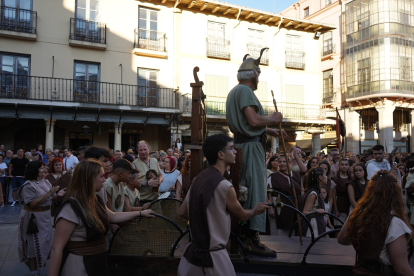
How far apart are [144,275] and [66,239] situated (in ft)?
4.39

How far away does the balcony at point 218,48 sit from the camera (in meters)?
19.0

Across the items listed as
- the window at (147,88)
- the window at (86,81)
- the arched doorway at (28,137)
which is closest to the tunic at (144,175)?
the window at (86,81)

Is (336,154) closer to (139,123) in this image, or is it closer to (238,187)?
(238,187)

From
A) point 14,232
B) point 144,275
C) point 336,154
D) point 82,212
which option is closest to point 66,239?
point 82,212

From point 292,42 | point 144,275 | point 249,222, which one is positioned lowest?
point 144,275

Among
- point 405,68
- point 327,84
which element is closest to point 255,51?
point 327,84

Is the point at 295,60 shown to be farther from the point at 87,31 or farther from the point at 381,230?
the point at 381,230

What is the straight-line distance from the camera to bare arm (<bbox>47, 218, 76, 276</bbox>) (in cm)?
234

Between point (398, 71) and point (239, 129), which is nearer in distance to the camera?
point (239, 129)

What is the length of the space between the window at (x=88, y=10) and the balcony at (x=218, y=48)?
6067mm

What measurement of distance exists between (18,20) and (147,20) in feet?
20.0

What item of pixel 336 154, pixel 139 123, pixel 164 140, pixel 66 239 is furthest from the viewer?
pixel 164 140

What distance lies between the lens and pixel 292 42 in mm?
21391

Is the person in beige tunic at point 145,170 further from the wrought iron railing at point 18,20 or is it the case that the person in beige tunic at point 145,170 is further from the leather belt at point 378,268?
the wrought iron railing at point 18,20
